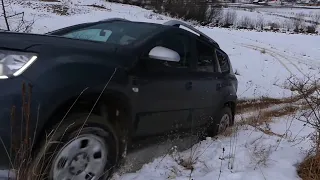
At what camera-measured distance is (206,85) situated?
196 inches

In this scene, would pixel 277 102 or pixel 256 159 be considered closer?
pixel 256 159

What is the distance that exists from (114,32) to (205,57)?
1430 millimetres

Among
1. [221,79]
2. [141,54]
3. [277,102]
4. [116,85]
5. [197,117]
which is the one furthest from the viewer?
[277,102]

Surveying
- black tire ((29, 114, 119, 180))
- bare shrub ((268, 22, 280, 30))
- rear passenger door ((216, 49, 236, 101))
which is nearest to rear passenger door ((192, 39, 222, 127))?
rear passenger door ((216, 49, 236, 101))

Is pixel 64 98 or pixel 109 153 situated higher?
pixel 64 98

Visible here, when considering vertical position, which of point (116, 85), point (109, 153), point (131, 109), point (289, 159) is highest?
point (116, 85)

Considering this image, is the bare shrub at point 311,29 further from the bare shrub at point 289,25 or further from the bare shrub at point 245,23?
the bare shrub at point 245,23

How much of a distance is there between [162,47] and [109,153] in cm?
125

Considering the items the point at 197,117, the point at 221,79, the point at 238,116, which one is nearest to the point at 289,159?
the point at 197,117

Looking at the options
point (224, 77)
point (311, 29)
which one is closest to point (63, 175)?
point (224, 77)

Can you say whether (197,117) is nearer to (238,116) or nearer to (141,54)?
(141,54)

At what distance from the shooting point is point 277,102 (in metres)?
10.9

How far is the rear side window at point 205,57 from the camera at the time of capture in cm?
496

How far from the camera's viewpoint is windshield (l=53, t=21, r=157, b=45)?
409 cm
